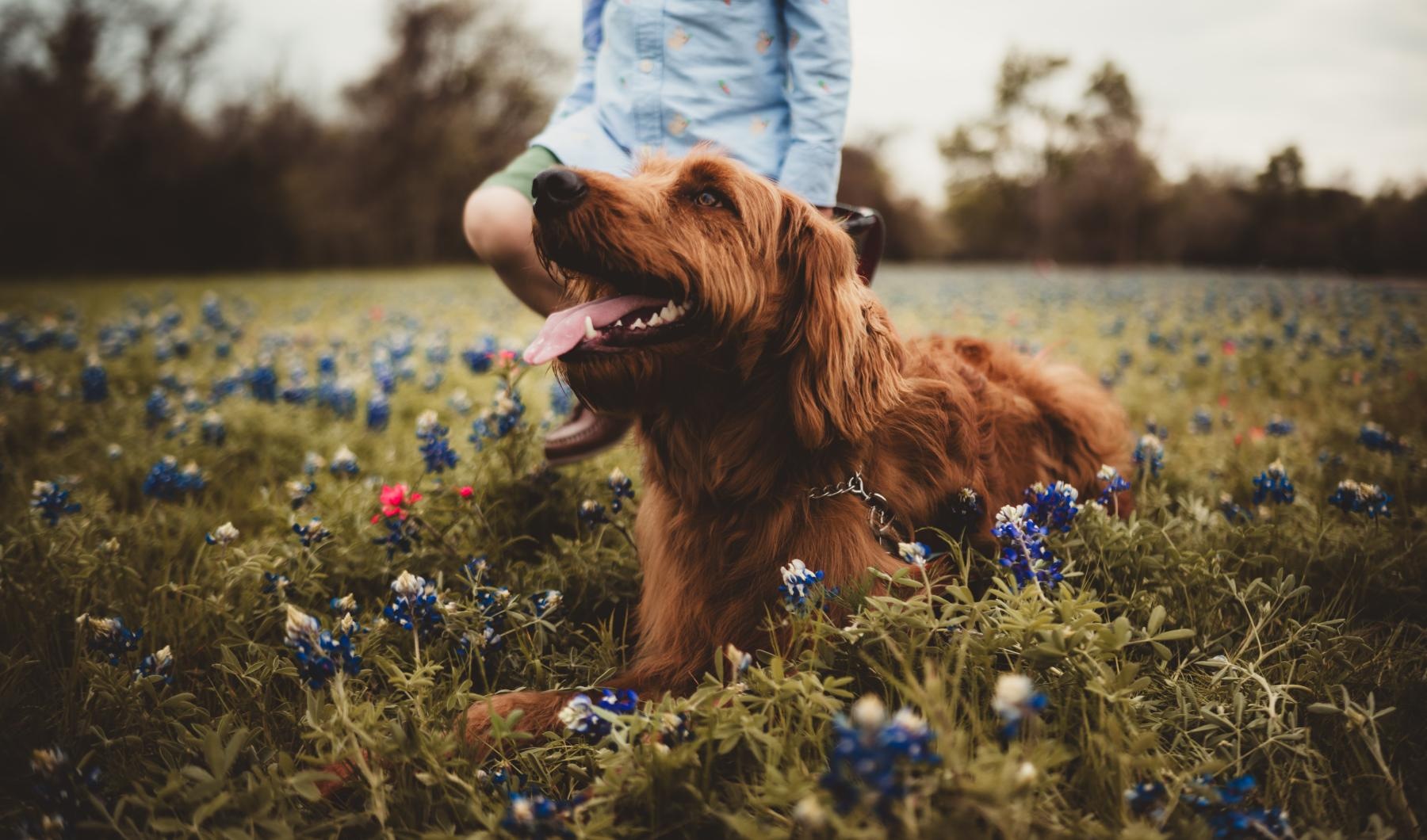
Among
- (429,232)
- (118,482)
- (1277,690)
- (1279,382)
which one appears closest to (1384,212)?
(1279,382)

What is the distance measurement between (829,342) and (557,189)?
0.91 metres

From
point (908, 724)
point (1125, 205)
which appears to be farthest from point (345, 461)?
point (1125, 205)

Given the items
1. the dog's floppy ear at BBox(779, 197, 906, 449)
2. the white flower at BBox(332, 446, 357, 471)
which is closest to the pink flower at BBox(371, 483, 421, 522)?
the white flower at BBox(332, 446, 357, 471)

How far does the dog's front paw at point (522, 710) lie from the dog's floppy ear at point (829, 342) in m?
1.04

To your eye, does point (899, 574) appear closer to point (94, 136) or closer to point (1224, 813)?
point (1224, 813)

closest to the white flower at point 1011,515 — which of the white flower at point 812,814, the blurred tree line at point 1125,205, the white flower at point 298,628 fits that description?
the white flower at point 812,814

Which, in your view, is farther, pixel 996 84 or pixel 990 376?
pixel 996 84

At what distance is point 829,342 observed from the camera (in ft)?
7.32

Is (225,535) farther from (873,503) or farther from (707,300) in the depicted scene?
(873,503)

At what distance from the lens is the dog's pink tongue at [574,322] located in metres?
2.13

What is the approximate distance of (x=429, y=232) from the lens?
34562 mm

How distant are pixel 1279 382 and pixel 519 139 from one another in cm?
3412

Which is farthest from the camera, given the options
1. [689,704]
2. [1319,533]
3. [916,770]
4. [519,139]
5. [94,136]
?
[519,139]

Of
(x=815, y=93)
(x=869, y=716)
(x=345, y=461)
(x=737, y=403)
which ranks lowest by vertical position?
(x=345, y=461)
